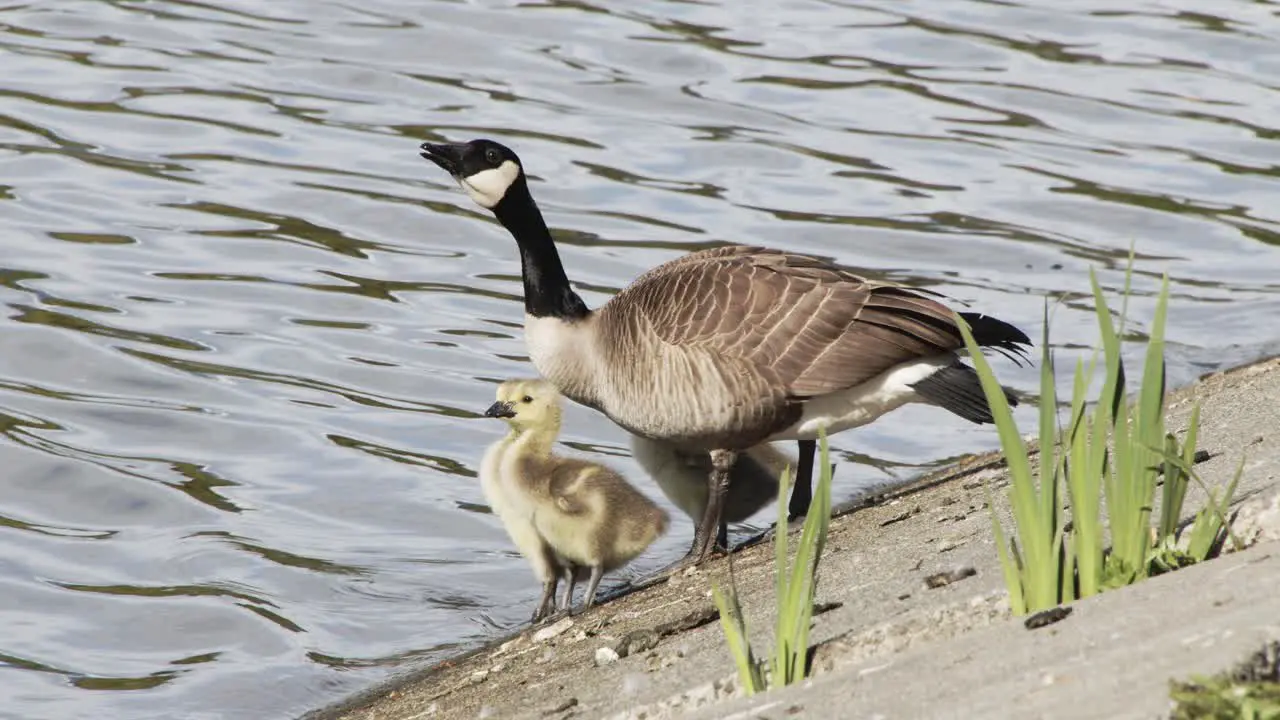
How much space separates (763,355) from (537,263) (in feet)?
4.19

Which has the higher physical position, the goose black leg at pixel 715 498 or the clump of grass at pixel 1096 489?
the clump of grass at pixel 1096 489

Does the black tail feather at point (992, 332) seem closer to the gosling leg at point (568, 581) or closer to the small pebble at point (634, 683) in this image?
the gosling leg at point (568, 581)

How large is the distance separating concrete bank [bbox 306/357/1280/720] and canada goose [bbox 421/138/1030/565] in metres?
0.45

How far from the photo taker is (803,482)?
7508mm

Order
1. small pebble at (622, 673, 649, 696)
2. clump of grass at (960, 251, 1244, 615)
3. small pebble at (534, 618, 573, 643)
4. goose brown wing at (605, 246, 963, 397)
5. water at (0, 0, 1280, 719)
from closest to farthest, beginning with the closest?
1. clump of grass at (960, 251, 1244, 615)
2. small pebble at (622, 673, 649, 696)
3. small pebble at (534, 618, 573, 643)
4. goose brown wing at (605, 246, 963, 397)
5. water at (0, 0, 1280, 719)

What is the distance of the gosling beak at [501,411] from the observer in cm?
743

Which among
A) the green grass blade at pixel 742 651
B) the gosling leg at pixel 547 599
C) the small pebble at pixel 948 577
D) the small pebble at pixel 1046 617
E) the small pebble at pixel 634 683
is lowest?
the gosling leg at pixel 547 599

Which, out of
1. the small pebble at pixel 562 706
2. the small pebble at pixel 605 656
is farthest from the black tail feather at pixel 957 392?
the small pebble at pixel 562 706

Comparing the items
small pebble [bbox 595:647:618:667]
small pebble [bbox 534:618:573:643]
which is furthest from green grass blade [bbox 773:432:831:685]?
small pebble [bbox 534:618:573:643]

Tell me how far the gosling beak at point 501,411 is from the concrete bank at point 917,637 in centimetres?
102

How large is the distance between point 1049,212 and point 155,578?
25.1 ft

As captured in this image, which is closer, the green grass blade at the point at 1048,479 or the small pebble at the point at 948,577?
the green grass blade at the point at 1048,479

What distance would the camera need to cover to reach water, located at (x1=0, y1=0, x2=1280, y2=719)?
7.73 meters

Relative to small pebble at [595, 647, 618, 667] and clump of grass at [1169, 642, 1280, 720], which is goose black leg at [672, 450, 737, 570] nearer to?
small pebble at [595, 647, 618, 667]
